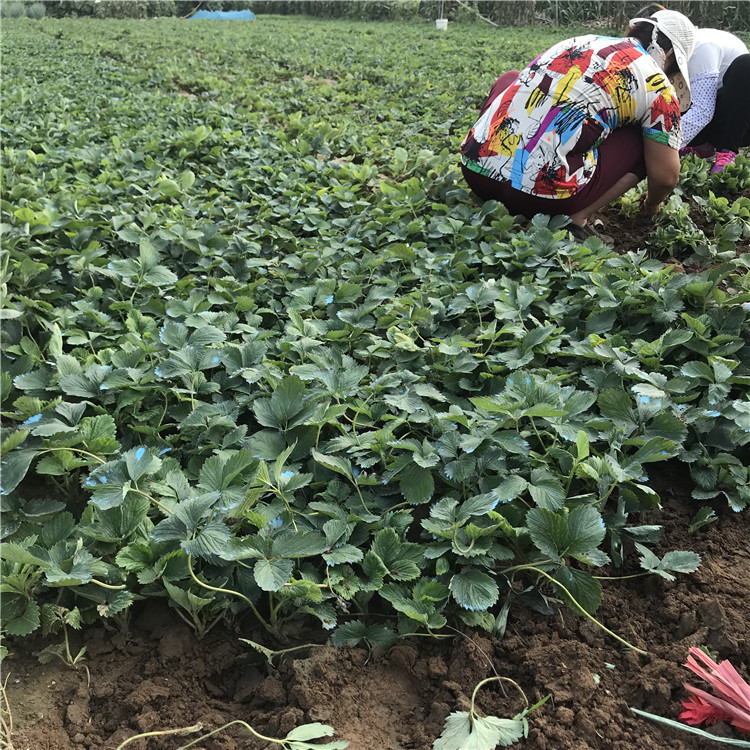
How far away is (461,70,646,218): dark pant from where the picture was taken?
2736 mm

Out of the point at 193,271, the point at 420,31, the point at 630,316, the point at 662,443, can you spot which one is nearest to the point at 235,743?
the point at 662,443

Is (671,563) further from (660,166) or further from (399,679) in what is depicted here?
(660,166)

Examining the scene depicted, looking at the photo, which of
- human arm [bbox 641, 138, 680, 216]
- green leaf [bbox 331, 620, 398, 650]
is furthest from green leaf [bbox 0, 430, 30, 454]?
human arm [bbox 641, 138, 680, 216]

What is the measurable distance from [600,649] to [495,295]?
121 cm

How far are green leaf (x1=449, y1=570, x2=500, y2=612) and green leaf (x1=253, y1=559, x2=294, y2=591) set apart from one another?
32 centimetres

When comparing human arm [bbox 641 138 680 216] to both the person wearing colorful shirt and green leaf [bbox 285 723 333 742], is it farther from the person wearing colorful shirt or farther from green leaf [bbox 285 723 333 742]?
green leaf [bbox 285 723 333 742]

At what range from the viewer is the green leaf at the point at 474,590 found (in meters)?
1.19

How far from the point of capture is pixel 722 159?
360cm

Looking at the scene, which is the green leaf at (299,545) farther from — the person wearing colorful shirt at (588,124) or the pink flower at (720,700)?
the person wearing colorful shirt at (588,124)

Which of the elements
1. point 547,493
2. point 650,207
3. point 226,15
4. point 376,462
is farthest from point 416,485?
point 226,15

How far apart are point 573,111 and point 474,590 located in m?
2.09

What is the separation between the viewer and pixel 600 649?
1223mm

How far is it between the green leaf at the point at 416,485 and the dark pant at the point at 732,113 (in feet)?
9.46

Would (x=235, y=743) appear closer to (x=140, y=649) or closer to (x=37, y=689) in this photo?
(x=140, y=649)
